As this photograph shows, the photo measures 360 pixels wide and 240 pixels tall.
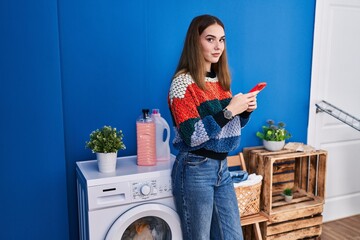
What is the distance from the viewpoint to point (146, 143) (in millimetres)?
1842

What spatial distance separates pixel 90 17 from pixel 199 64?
0.80 meters

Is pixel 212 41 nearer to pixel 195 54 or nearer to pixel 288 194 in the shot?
pixel 195 54

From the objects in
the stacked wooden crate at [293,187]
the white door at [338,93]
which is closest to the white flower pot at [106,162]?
the stacked wooden crate at [293,187]

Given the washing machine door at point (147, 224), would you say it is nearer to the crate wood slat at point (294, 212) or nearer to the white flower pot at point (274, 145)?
the crate wood slat at point (294, 212)

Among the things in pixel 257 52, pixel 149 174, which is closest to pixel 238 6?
pixel 257 52

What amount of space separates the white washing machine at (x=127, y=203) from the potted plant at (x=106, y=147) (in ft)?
0.14

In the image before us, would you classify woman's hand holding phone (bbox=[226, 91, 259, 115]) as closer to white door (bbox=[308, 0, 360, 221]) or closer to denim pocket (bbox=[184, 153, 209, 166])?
denim pocket (bbox=[184, 153, 209, 166])

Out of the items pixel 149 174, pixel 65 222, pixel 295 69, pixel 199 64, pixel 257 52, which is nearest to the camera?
pixel 199 64

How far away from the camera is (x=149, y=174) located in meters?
1.67

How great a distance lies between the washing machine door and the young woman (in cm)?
11

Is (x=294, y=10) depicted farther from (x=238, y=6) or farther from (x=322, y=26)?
(x=238, y=6)

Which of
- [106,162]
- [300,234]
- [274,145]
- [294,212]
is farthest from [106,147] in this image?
[300,234]

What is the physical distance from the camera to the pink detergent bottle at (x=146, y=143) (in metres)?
1.83

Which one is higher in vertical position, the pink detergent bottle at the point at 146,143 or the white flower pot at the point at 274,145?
the pink detergent bottle at the point at 146,143
